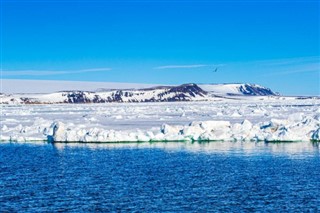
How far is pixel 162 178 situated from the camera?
16.5 metres

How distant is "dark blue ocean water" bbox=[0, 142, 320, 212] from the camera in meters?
13.1

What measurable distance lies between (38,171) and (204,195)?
264 inches

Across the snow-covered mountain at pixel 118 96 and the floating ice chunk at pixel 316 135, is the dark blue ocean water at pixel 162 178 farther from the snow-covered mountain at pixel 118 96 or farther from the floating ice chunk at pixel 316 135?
the snow-covered mountain at pixel 118 96

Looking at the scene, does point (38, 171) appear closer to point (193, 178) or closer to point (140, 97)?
point (193, 178)

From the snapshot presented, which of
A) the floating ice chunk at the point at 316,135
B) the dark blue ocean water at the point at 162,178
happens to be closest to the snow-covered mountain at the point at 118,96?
the floating ice chunk at the point at 316,135

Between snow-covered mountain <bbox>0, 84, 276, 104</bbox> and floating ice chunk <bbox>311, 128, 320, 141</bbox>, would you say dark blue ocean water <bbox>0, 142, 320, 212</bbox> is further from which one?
snow-covered mountain <bbox>0, 84, 276, 104</bbox>

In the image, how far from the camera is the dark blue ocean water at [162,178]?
1306 centimetres

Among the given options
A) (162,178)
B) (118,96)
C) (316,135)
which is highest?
(118,96)

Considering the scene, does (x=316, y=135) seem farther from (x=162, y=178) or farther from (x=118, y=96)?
(x=118, y=96)

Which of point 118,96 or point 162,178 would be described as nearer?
point 162,178

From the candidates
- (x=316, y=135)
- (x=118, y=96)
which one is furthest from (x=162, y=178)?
(x=118, y=96)

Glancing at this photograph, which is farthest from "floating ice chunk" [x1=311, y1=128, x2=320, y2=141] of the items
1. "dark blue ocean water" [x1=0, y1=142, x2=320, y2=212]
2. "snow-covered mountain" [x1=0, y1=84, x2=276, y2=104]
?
"snow-covered mountain" [x1=0, y1=84, x2=276, y2=104]

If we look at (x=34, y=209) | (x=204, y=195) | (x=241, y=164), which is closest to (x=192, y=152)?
(x=241, y=164)

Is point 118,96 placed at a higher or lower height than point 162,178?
higher
